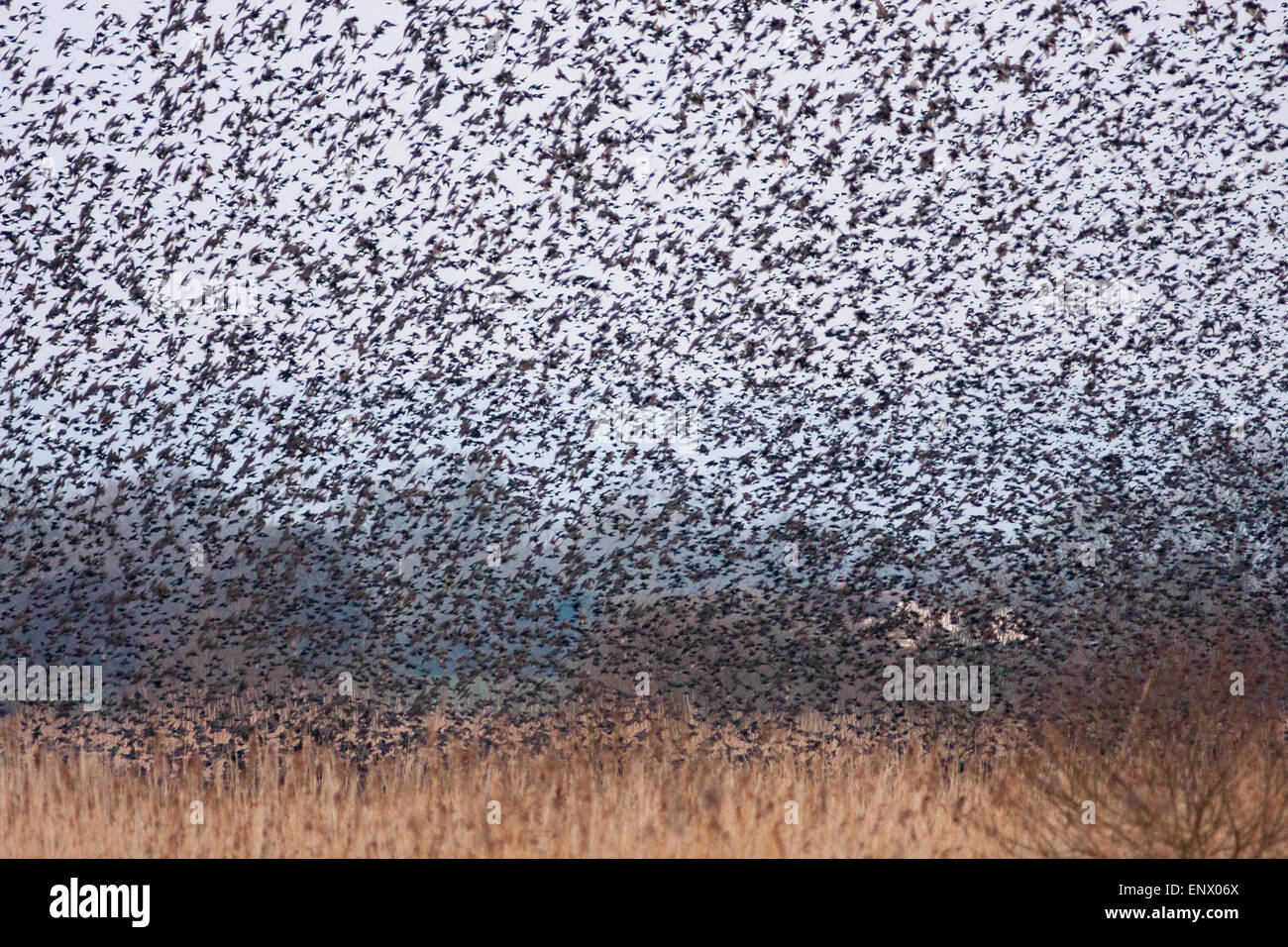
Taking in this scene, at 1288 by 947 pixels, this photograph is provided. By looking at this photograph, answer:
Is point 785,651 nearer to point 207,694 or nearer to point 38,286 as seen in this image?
point 207,694

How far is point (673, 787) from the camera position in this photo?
6.02 meters

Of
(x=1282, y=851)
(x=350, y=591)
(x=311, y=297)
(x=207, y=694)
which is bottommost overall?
(x=1282, y=851)

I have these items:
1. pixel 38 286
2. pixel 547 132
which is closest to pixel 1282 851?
pixel 547 132

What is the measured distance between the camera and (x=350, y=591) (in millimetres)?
6641

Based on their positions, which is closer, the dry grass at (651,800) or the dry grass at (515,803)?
the dry grass at (651,800)

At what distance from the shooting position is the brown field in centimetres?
548

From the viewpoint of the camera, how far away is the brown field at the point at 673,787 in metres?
5.48

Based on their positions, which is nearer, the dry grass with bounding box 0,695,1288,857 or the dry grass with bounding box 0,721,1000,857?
the dry grass with bounding box 0,695,1288,857

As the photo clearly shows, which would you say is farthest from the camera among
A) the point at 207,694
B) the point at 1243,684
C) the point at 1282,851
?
the point at 1243,684

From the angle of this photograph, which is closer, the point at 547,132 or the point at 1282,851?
the point at 1282,851

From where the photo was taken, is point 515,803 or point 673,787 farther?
point 673,787

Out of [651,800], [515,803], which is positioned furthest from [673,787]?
[515,803]

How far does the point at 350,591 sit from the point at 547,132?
8.27 feet

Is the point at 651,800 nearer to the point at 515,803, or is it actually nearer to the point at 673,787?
the point at 673,787
